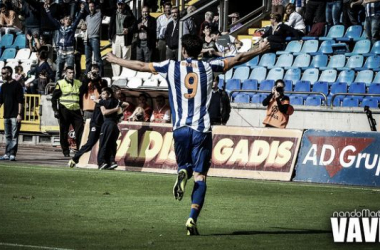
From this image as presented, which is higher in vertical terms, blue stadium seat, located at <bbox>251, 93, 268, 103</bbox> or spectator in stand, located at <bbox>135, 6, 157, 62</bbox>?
spectator in stand, located at <bbox>135, 6, 157, 62</bbox>

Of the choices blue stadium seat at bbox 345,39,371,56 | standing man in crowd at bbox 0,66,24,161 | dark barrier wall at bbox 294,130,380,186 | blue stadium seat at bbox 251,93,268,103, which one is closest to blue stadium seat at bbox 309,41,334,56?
blue stadium seat at bbox 345,39,371,56

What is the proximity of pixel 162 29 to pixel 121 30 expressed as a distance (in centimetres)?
133

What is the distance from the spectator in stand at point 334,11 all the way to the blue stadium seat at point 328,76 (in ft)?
7.88

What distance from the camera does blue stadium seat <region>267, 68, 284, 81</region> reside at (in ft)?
96.9

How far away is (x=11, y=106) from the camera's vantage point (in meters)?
24.6

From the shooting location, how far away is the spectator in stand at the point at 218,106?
24427 millimetres

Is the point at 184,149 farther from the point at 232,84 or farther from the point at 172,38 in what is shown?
the point at 172,38

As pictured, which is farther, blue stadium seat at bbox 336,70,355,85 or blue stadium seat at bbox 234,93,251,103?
blue stadium seat at bbox 234,93,251,103

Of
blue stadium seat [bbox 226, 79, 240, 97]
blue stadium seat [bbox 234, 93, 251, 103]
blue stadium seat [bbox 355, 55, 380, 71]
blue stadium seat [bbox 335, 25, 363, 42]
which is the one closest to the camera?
blue stadium seat [bbox 355, 55, 380, 71]

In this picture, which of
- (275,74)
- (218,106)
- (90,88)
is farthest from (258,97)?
(90,88)

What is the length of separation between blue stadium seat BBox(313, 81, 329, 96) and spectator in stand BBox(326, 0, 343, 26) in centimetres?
299

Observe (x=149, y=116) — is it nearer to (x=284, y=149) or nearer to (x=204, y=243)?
(x=284, y=149)

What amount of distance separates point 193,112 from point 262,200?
14.5 ft

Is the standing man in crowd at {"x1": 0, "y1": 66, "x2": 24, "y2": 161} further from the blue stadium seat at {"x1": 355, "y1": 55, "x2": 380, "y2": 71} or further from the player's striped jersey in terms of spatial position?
the player's striped jersey
